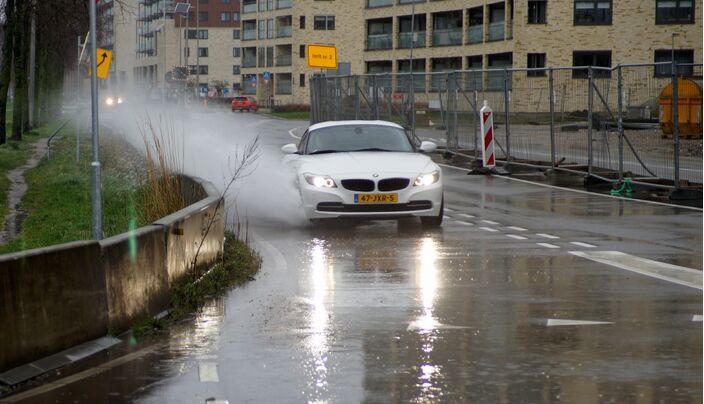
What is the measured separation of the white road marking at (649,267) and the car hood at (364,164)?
3145mm

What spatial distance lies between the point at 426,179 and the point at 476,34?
2645 inches

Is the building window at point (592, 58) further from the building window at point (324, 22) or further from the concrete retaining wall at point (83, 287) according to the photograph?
the concrete retaining wall at point (83, 287)

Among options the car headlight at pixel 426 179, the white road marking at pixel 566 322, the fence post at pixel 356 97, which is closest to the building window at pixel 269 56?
the fence post at pixel 356 97

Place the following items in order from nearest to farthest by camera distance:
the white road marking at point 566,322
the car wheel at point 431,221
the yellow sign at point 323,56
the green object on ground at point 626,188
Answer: the white road marking at point 566,322, the car wheel at point 431,221, the green object on ground at point 626,188, the yellow sign at point 323,56

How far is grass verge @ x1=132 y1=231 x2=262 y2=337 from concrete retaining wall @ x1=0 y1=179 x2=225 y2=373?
109 millimetres

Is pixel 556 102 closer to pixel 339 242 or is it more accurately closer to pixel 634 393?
pixel 339 242

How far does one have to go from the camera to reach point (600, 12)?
243ft

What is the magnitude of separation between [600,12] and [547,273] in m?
63.9

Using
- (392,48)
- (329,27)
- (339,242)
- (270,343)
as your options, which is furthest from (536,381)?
(329,27)

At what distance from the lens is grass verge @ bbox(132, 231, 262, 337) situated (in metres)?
9.55

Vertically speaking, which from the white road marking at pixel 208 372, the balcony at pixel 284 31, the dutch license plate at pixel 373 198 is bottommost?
the white road marking at pixel 208 372

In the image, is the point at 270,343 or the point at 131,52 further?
the point at 131,52

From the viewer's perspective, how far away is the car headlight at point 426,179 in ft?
54.5

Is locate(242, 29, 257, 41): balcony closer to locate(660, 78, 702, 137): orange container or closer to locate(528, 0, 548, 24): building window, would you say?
locate(528, 0, 548, 24): building window
